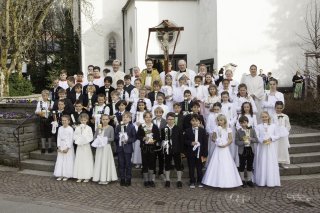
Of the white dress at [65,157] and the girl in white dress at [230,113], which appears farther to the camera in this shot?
the girl in white dress at [230,113]

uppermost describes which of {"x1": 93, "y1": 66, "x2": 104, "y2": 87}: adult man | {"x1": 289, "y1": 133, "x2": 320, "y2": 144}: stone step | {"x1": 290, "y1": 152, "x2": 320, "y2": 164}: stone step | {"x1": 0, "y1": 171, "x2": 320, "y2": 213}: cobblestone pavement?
{"x1": 93, "y1": 66, "x2": 104, "y2": 87}: adult man

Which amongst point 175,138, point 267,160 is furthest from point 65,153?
point 267,160

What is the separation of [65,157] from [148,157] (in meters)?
2.19

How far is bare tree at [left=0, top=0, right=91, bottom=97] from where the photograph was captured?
1958cm

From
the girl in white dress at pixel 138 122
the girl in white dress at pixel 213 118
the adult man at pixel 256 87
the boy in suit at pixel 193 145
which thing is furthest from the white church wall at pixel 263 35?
the boy in suit at pixel 193 145

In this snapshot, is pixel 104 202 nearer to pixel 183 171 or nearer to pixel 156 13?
pixel 183 171

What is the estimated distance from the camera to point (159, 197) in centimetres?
840

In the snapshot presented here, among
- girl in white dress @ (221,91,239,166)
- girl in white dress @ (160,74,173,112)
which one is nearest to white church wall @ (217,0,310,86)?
girl in white dress @ (160,74,173,112)

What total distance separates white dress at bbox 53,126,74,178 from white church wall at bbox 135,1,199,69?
14.0 metres

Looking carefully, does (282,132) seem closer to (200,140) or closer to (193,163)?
(200,140)

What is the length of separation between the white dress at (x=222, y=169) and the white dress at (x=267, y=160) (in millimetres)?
614

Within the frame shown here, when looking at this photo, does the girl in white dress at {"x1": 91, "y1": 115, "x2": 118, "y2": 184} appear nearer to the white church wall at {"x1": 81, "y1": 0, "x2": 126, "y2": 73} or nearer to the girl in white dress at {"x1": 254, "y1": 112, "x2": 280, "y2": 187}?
the girl in white dress at {"x1": 254, "y1": 112, "x2": 280, "y2": 187}

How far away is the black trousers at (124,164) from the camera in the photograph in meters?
9.28

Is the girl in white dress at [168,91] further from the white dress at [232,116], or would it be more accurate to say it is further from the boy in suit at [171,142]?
the boy in suit at [171,142]
